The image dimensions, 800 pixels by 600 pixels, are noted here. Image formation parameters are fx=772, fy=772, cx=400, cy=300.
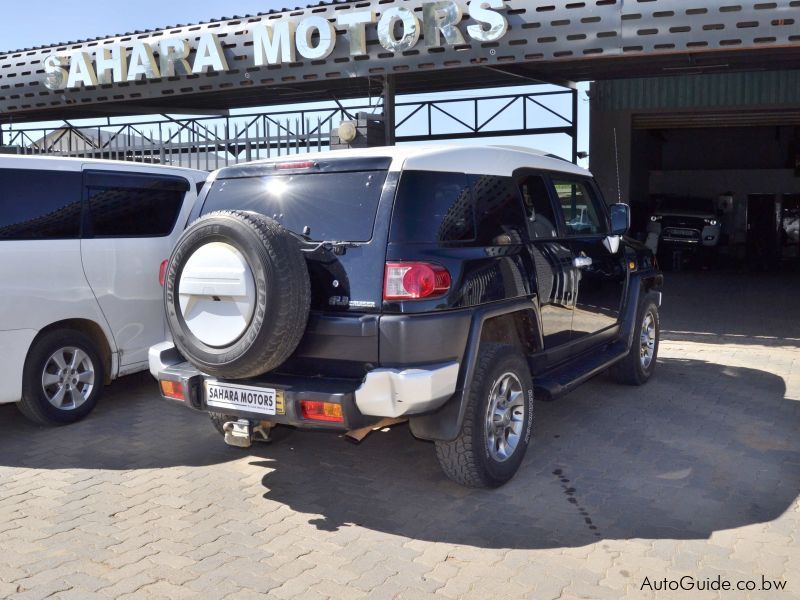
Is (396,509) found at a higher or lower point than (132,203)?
lower

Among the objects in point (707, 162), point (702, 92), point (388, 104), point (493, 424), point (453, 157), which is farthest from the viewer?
point (707, 162)

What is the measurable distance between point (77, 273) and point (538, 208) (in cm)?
348

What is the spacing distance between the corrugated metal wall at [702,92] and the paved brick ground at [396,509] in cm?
1212

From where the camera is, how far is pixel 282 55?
10570 millimetres

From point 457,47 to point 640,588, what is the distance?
7.68m

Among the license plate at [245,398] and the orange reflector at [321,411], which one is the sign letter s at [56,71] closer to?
the license plate at [245,398]

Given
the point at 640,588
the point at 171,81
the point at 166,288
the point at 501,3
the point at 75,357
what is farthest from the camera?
the point at 171,81

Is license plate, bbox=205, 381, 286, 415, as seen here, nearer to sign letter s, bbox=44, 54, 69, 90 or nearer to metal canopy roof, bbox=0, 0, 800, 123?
metal canopy roof, bbox=0, 0, 800, 123

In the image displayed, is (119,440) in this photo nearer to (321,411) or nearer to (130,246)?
(130,246)

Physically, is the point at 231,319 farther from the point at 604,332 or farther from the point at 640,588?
the point at 604,332

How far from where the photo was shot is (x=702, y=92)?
16.9 m

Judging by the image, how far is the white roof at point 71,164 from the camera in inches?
219

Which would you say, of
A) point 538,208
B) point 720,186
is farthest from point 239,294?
point 720,186

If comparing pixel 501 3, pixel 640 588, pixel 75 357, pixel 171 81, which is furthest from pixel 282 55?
pixel 640 588
